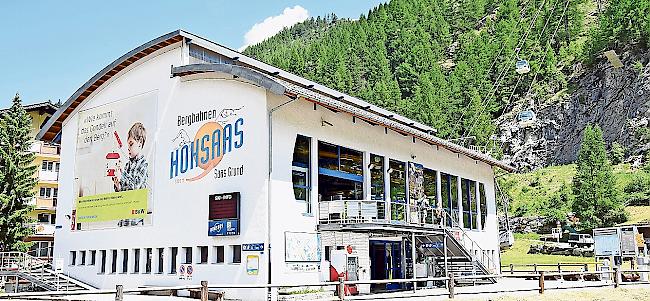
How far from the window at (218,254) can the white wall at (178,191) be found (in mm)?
156

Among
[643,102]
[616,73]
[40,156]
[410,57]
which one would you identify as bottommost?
[40,156]

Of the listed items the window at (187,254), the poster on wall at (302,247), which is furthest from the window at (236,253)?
the window at (187,254)

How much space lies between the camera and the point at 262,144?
67.6 feet

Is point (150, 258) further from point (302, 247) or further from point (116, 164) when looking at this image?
point (302, 247)

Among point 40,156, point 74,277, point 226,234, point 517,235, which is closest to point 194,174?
point 226,234

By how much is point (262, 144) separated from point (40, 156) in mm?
31312

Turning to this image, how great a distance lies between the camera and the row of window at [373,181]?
71.6ft

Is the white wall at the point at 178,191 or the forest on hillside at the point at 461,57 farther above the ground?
the forest on hillside at the point at 461,57

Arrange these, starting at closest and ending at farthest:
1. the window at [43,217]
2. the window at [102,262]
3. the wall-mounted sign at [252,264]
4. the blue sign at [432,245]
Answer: the wall-mounted sign at [252,264] → the window at [102,262] → the blue sign at [432,245] → the window at [43,217]

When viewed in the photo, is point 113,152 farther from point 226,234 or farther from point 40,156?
point 40,156

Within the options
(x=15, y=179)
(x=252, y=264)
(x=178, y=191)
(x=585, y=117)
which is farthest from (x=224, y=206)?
(x=585, y=117)

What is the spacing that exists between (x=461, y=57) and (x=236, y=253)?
93001mm

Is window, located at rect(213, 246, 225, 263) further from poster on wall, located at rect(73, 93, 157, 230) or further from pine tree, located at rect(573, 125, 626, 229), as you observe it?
pine tree, located at rect(573, 125, 626, 229)

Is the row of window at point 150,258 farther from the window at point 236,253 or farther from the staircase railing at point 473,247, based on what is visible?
the staircase railing at point 473,247
